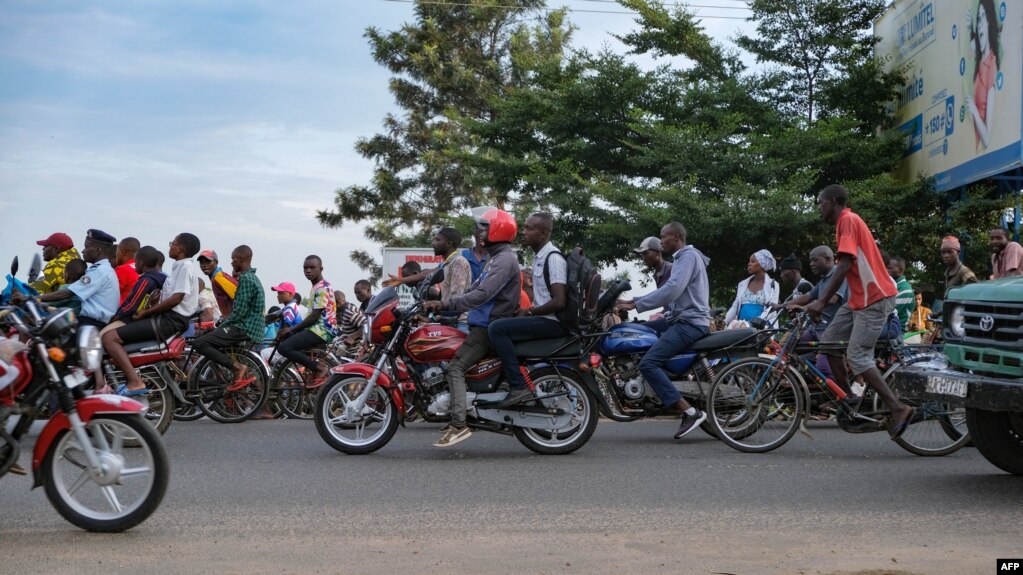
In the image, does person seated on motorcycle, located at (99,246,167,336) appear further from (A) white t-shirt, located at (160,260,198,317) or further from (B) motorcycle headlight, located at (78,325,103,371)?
(B) motorcycle headlight, located at (78,325,103,371)

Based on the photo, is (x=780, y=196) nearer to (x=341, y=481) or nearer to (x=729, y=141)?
(x=729, y=141)

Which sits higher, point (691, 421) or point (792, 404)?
point (792, 404)

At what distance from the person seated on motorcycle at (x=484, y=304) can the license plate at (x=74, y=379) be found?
138 inches

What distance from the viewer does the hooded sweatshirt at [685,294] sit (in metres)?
9.83

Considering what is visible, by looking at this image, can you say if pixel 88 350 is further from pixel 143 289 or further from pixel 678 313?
pixel 678 313

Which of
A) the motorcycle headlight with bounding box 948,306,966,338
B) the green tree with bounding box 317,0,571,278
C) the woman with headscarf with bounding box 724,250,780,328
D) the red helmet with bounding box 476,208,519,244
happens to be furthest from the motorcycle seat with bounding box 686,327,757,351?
the green tree with bounding box 317,0,571,278

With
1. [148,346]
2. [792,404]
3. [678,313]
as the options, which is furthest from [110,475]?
[792,404]

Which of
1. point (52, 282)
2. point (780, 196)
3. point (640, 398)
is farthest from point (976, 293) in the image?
point (780, 196)

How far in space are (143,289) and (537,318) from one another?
144 inches

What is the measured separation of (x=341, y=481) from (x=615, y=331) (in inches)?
126

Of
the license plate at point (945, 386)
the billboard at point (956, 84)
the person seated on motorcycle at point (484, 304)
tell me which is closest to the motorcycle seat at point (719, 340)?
the person seated on motorcycle at point (484, 304)

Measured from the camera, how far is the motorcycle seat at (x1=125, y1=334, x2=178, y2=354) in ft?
34.0

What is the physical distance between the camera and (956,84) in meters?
22.0

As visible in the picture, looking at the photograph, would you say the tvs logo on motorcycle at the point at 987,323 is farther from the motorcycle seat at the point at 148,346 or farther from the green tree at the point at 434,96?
the green tree at the point at 434,96
